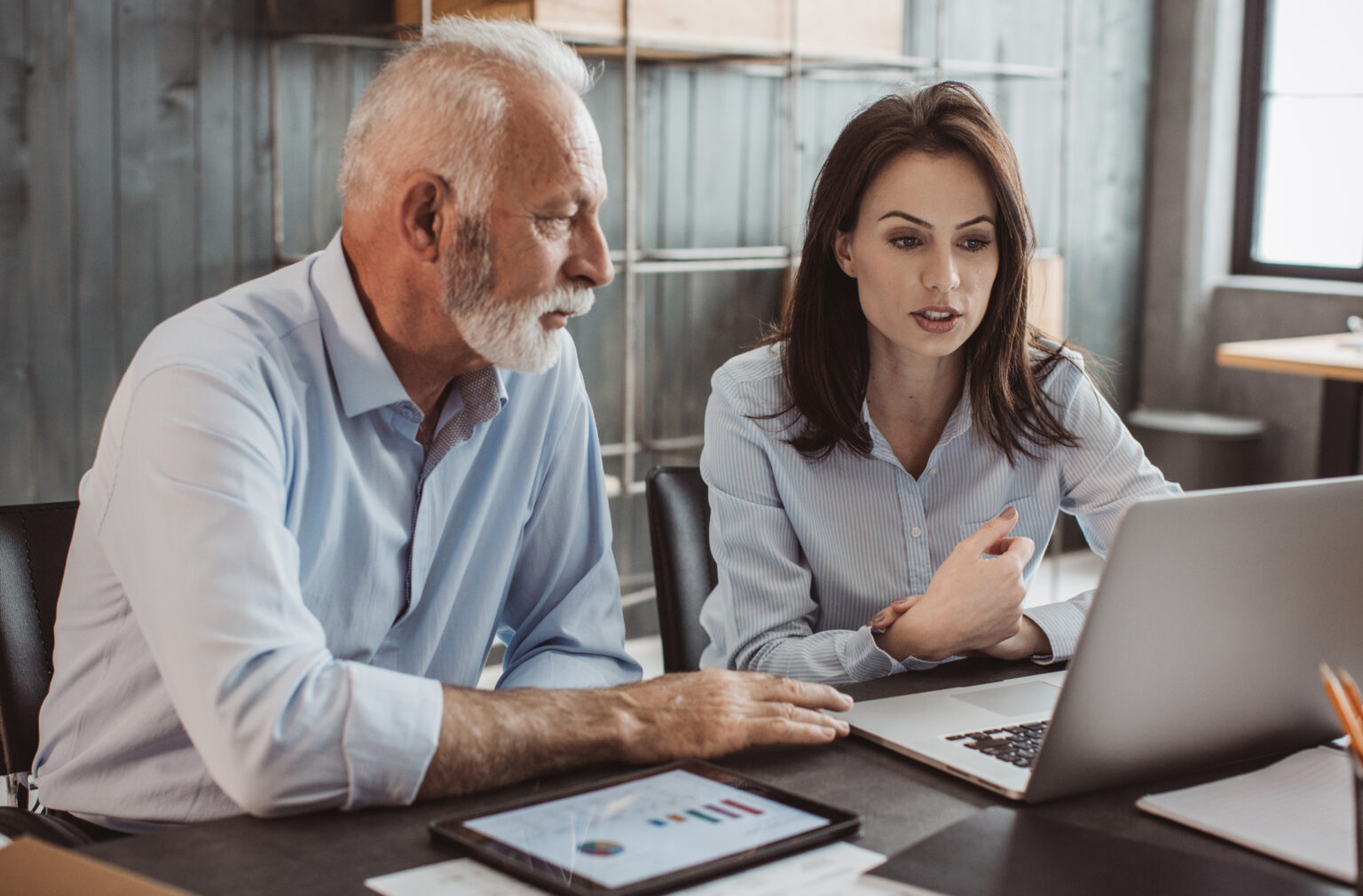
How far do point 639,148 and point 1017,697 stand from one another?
3.00 metres

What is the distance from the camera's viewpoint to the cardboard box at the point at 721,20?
333 centimetres

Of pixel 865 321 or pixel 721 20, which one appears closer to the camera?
pixel 865 321

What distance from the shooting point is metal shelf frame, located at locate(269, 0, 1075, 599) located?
3.35m

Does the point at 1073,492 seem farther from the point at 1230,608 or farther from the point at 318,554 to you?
the point at 318,554

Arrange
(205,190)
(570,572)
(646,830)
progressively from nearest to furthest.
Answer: (646,830)
(570,572)
(205,190)

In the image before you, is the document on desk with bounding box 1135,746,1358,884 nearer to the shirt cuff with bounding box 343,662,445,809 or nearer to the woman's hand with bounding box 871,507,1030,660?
the woman's hand with bounding box 871,507,1030,660

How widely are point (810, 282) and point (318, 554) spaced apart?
0.81m

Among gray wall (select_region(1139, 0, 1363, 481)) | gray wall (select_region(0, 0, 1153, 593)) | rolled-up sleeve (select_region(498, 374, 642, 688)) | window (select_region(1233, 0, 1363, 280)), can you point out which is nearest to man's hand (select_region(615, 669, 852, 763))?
rolled-up sleeve (select_region(498, 374, 642, 688))

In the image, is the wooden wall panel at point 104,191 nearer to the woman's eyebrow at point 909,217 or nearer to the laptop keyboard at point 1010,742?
the woman's eyebrow at point 909,217

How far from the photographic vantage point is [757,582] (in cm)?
162

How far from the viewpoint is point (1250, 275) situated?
5324 millimetres

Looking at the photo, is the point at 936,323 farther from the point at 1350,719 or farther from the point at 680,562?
the point at 1350,719

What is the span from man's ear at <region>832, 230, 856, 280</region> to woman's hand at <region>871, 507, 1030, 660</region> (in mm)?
520

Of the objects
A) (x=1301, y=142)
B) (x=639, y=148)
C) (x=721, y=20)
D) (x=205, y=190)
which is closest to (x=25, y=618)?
(x=205, y=190)
